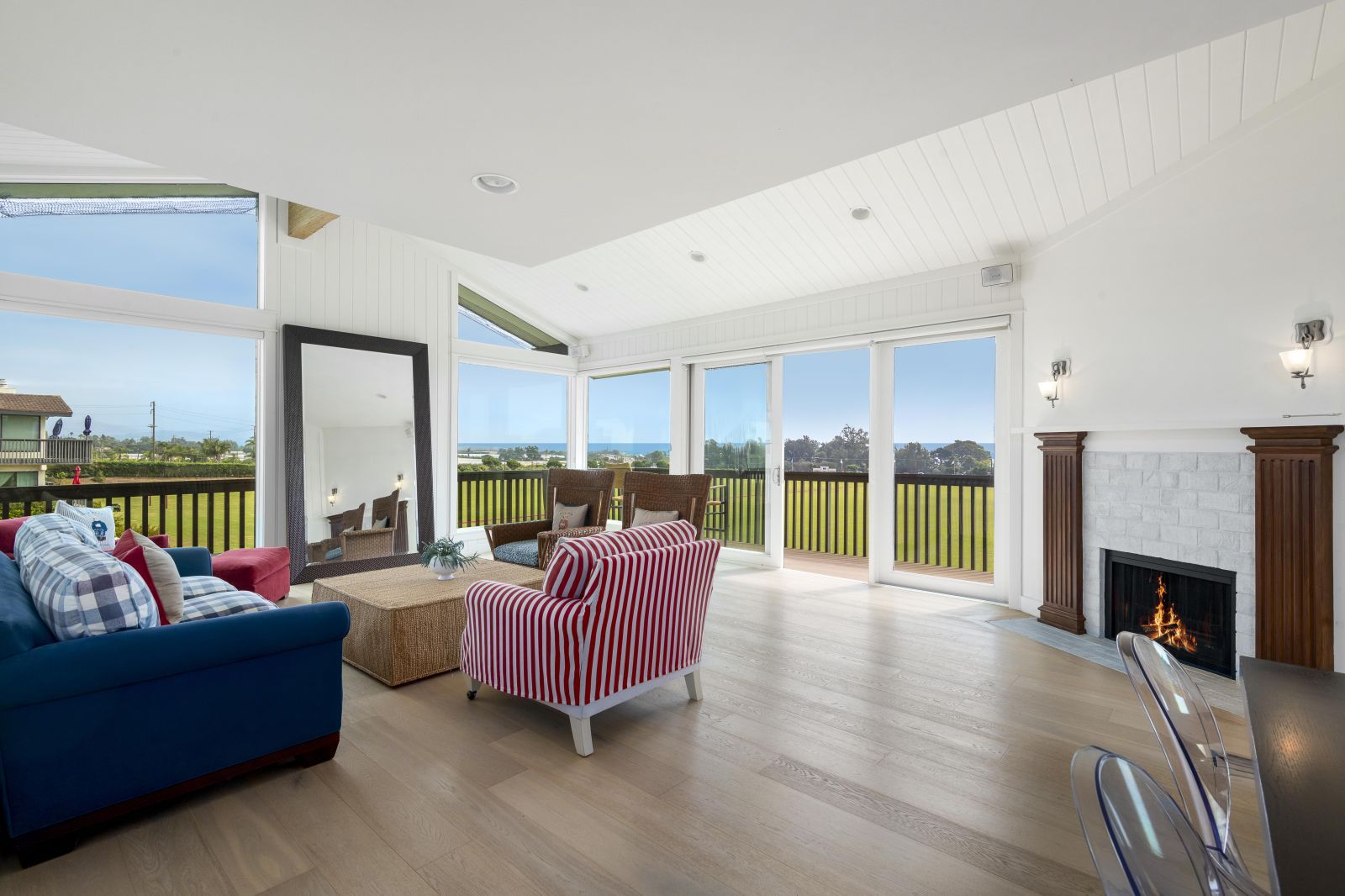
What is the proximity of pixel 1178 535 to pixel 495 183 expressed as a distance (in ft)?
13.2

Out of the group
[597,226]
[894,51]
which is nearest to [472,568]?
[597,226]

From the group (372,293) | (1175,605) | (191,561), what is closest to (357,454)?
(372,293)

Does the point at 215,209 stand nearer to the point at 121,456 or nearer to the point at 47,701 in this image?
the point at 121,456

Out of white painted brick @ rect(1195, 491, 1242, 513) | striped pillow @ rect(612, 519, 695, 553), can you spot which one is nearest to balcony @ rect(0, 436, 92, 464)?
striped pillow @ rect(612, 519, 695, 553)

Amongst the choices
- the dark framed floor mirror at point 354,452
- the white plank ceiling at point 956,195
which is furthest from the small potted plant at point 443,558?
the white plank ceiling at point 956,195

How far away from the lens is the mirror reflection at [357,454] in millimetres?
5566

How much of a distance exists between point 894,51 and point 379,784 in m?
2.91

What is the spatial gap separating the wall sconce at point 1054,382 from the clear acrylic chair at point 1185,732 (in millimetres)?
3402

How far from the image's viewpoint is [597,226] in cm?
321

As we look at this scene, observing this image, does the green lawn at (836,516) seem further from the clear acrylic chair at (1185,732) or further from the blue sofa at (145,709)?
the blue sofa at (145,709)

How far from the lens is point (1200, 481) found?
349 centimetres

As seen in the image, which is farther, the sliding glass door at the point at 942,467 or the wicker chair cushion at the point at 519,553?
the sliding glass door at the point at 942,467

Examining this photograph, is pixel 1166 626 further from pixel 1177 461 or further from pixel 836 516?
pixel 836 516

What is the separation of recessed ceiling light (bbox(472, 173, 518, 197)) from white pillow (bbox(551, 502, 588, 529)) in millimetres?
3090
